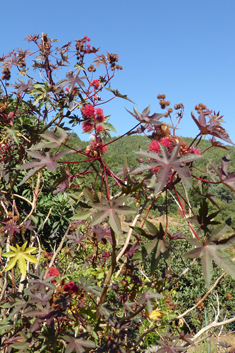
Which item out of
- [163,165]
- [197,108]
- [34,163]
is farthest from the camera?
[197,108]

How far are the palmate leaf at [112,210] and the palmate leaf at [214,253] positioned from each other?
0.85 ft

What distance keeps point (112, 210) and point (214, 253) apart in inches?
14.6

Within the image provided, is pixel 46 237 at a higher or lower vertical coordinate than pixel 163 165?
lower

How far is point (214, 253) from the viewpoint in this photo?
0.90 m

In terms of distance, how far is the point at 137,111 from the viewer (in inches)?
43.2

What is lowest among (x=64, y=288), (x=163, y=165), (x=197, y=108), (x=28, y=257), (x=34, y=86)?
(x=64, y=288)

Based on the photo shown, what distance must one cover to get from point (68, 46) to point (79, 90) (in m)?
0.54

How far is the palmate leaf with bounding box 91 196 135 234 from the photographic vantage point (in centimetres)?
89

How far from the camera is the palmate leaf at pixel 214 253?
857 mm

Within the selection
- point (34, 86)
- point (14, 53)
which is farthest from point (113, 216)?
point (14, 53)

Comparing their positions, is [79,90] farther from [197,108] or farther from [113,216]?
[113,216]

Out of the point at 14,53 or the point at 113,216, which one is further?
the point at 14,53

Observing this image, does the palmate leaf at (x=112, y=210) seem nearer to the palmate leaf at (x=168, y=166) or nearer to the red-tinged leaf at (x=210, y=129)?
the palmate leaf at (x=168, y=166)

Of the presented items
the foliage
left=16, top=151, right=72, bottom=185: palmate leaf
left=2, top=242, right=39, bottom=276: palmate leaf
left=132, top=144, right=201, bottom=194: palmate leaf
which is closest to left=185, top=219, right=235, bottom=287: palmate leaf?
the foliage
